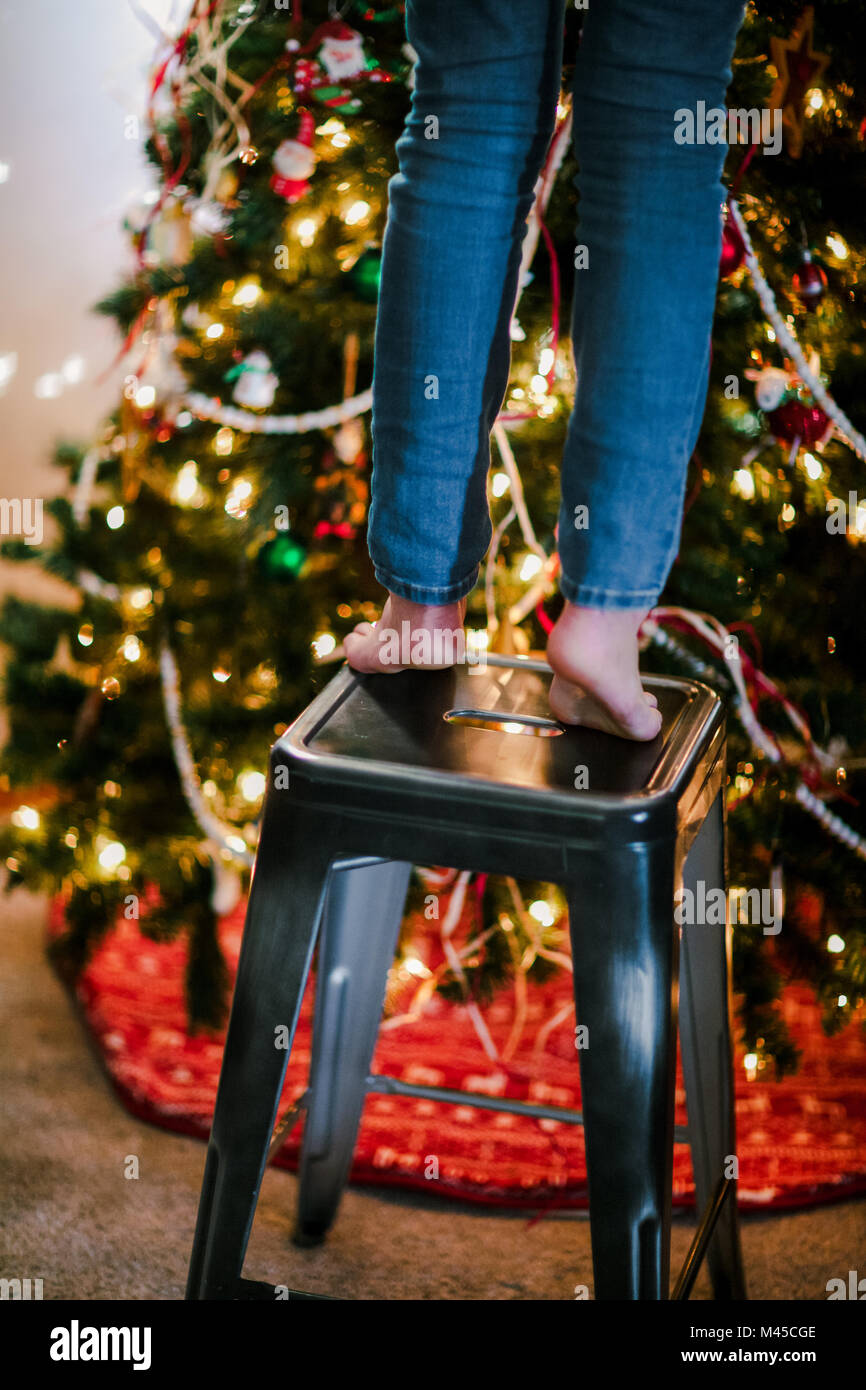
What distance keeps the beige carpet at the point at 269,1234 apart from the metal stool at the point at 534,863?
0.84ft

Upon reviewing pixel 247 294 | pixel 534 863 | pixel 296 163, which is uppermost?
pixel 296 163

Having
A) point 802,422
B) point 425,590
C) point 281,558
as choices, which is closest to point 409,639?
point 425,590

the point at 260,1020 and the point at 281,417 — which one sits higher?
the point at 281,417

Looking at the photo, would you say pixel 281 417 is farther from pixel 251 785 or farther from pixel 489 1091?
pixel 489 1091

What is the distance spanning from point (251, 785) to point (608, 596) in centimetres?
63

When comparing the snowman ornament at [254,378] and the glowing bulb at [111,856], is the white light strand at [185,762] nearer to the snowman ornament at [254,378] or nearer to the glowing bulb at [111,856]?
the glowing bulb at [111,856]

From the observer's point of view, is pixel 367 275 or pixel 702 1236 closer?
pixel 702 1236

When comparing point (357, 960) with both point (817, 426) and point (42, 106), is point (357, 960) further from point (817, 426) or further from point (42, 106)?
point (42, 106)

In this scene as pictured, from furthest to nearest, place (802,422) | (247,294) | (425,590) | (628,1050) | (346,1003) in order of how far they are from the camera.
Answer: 1. (247,294)
2. (802,422)
3. (346,1003)
4. (425,590)
5. (628,1050)

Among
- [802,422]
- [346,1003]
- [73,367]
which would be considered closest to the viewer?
[346,1003]

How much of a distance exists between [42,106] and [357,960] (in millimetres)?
1464

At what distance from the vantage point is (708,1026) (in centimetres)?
85

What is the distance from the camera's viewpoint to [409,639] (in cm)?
79
